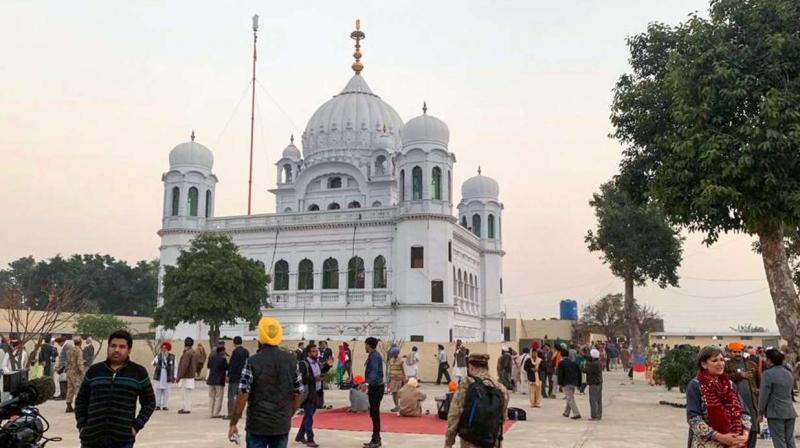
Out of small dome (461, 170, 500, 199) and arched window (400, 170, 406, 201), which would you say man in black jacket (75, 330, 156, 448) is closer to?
arched window (400, 170, 406, 201)

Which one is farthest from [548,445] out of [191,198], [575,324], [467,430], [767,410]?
[575,324]

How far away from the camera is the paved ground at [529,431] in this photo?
1195 centimetres

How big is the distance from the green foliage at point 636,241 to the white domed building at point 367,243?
28.8ft

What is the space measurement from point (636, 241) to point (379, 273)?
14529 millimetres

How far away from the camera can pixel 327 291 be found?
4122cm

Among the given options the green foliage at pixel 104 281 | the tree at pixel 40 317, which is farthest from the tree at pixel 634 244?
the green foliage at pixel 104 281

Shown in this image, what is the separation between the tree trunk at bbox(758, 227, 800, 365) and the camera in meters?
16.5

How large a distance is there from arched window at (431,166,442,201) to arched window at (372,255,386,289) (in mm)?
4714

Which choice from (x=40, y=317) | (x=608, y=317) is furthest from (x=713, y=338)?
(x=40, y=317)

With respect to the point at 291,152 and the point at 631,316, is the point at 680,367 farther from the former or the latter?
the point at 291,152

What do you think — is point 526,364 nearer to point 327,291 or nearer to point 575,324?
point 327,291

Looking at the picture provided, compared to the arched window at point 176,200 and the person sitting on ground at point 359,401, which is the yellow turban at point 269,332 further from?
the arched window at point 176,200

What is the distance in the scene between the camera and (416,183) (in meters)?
40.3

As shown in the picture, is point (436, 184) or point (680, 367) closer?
point (680, 367)
